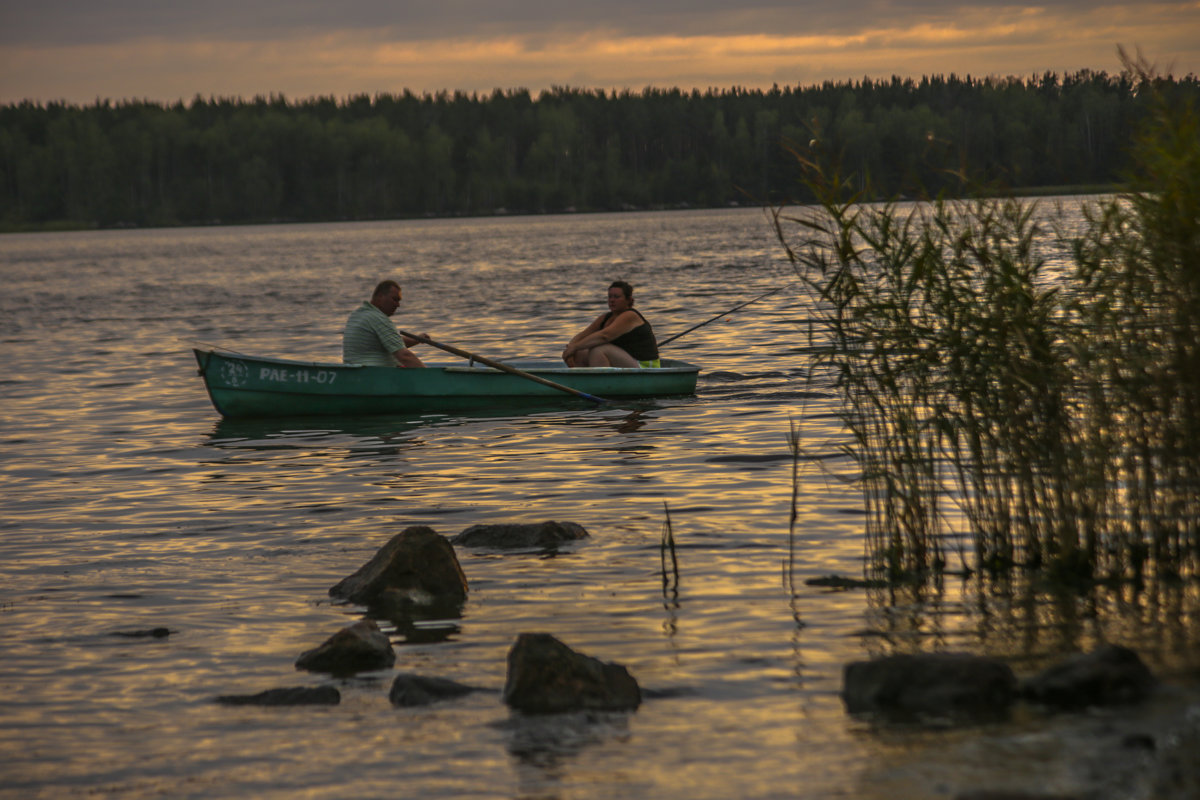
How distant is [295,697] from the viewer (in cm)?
627

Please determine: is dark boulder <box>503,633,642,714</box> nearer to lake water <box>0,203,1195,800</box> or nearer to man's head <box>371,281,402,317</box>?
Result: lake water <box>0,203,1195,800</box>

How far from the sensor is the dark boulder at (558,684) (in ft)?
19.8

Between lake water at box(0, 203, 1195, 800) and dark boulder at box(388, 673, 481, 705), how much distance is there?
0.22ft

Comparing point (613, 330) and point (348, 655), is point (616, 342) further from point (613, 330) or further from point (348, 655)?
point (348, 655)

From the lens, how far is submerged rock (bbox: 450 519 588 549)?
9.16 metres

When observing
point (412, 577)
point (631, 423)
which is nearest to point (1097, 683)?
point (412, 577)

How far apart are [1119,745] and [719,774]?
149 cm

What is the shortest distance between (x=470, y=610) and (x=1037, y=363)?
3419 millimetres

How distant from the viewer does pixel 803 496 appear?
34.4 ft

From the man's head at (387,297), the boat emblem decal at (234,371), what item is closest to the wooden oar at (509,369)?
the man's head at (387,297)

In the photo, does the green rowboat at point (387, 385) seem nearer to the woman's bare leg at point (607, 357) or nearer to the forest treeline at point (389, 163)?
the woman's bare leg at point (607, 357)

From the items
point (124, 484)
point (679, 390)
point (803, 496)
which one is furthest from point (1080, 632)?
point (679, 390)

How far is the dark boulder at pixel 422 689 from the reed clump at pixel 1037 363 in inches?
105

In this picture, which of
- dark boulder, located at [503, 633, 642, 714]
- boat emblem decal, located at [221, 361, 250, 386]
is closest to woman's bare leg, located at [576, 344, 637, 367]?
boat emblem decal, located at [221, 361, 250, 386]
